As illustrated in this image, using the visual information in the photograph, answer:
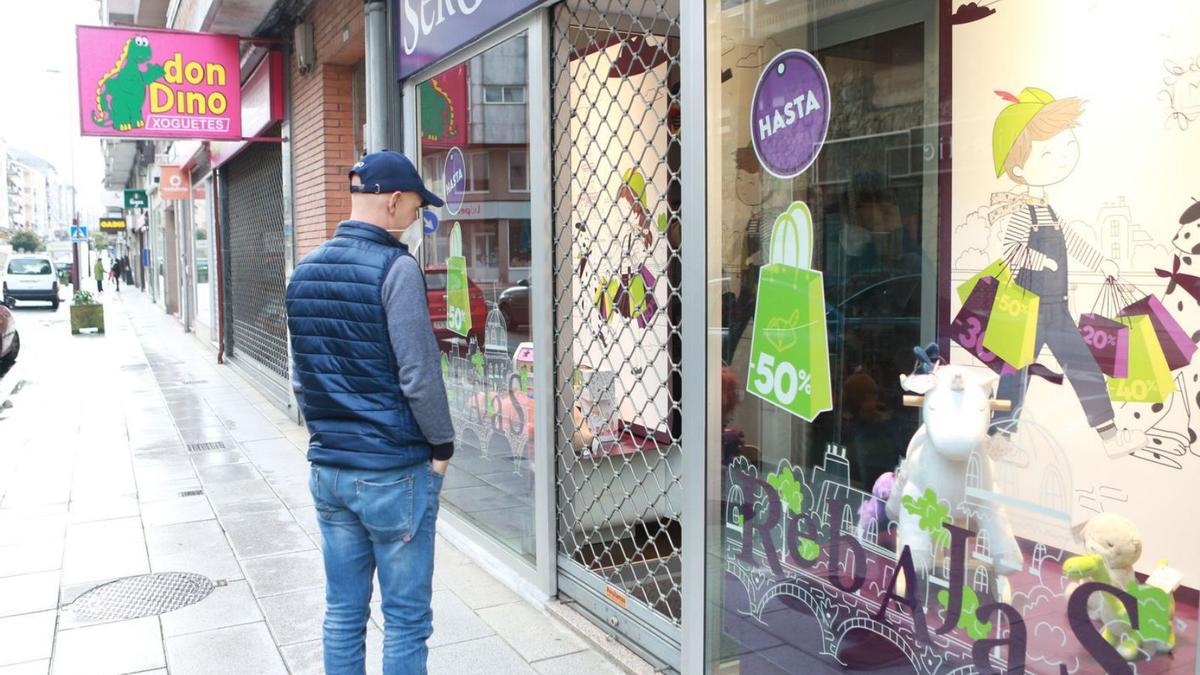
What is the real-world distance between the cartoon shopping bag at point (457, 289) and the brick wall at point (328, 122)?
10.8ft

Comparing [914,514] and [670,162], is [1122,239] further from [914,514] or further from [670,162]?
[670,162]

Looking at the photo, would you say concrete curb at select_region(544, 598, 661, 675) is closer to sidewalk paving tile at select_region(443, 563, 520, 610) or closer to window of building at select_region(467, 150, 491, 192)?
sidewalk paving tile at select_region(443, 563, 520, 610)

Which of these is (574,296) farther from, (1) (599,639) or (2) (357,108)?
(2) (357,108)

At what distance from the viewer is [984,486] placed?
2.34 meters

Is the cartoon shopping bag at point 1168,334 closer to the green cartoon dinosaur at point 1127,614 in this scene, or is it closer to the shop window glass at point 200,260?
the green cartoon dinosaur at point 1127,614

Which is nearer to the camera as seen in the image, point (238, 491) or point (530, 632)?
point (530, 632)

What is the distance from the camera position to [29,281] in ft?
100.0

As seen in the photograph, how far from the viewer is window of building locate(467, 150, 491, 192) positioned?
4.94 meters

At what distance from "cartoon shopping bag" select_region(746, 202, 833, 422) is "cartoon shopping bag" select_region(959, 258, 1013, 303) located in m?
0.48

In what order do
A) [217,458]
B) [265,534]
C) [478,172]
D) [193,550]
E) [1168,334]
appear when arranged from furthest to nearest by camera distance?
1. [217,458]
2. [265,534]
3. [193,550]
4. [478,172]
5. [1168,334]

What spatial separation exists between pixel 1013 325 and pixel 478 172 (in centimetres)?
334

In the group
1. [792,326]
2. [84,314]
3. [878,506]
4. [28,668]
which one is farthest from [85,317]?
[878,506]

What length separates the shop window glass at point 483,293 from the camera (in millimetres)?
4715

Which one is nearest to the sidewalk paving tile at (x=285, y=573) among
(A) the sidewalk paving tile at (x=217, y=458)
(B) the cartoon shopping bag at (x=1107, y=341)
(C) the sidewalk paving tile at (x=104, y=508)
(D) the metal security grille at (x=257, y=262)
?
(C) the sidewalk paving tile at (x=104, y=508)
